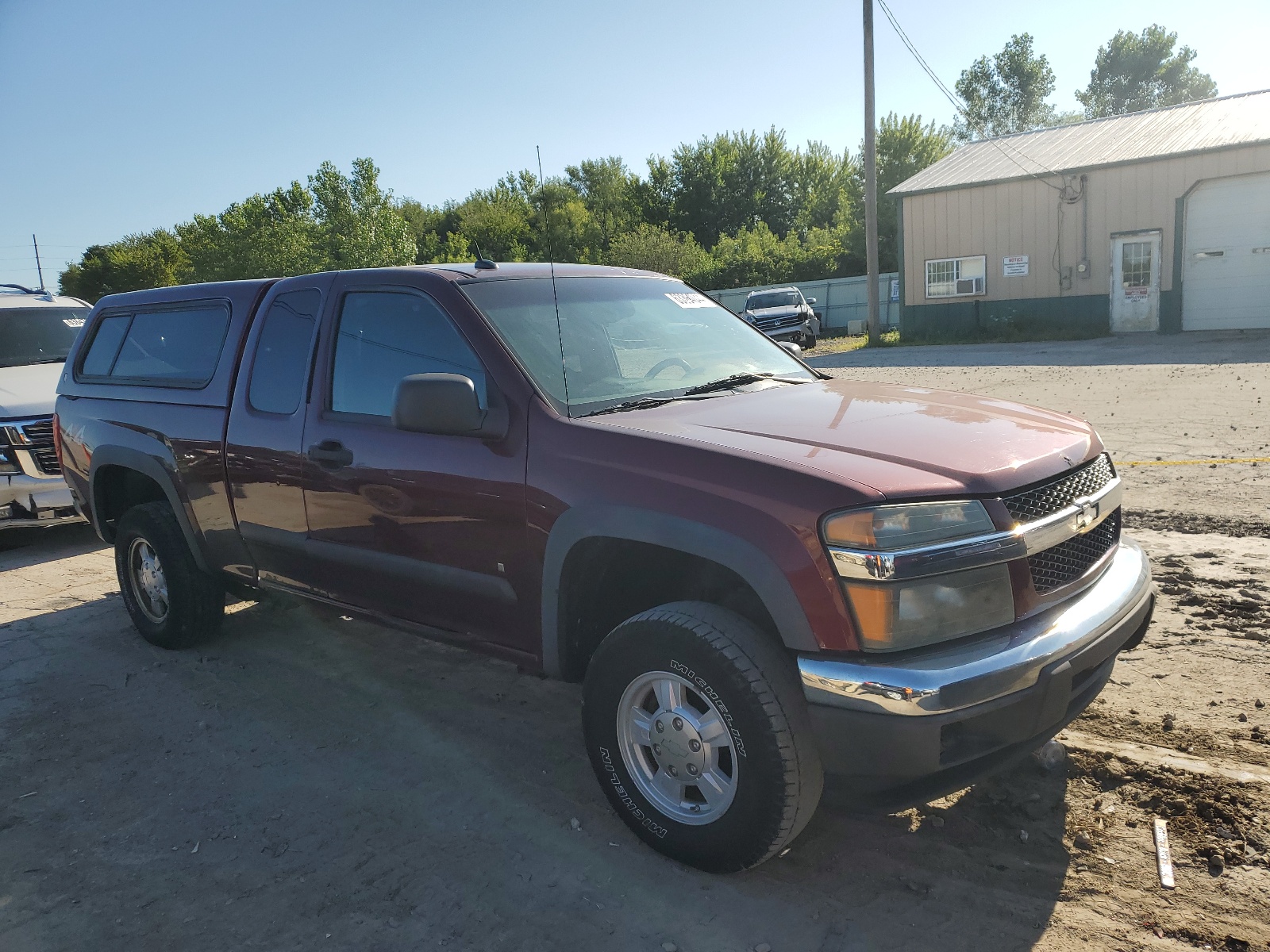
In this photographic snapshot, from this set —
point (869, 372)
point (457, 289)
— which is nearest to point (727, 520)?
point (457, 289)

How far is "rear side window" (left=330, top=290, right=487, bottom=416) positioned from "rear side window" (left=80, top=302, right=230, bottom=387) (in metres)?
1.03

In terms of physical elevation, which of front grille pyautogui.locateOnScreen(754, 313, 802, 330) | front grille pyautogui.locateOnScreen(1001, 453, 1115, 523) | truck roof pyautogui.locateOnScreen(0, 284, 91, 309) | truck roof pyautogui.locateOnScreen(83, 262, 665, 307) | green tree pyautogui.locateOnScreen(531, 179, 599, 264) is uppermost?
green tree pyautogui.locateOnScreen(531, 179, 599, 264)

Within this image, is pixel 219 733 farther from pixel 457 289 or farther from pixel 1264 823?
pixel 1264 823

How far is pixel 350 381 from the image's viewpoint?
3.82 metres

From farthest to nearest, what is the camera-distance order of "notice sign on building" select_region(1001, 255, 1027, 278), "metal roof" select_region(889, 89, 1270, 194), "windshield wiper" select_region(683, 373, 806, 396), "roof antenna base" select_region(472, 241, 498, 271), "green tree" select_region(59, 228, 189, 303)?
"green tree" select_region(59, 228, 189, 303) < "notice sign on building" select_region(1001, 255, 1027, 278) < "metal roof" select_region(889, 89, 1270, 194) < "roof antenna base" select_region(472, 241, 498, 271) < "windshield wiper" select_region(683, 373, 806, 396)

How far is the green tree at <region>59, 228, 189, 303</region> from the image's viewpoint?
68750mm

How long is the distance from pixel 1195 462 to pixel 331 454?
6.99 m

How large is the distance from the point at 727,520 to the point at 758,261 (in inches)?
1510

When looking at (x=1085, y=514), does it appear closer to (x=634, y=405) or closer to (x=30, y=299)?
(x=634, y=405)

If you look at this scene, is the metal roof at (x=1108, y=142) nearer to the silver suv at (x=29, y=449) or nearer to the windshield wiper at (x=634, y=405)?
the silver suv at (x=29, y=449)

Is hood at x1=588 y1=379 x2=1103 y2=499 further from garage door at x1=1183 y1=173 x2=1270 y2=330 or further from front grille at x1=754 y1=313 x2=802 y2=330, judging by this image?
garage door at x1=1183 y1=173 x2=1270 y2=330

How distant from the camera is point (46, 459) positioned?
7.67m

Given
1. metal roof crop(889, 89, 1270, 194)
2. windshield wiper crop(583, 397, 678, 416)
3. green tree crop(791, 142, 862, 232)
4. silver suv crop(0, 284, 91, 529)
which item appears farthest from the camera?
green tree crop(791, 142, 862, 232)

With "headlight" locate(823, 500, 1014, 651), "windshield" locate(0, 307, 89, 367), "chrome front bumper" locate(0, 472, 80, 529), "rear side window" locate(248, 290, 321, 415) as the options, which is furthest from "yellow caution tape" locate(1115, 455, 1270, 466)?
"windshield" locate(0, 307, 89, 367)
